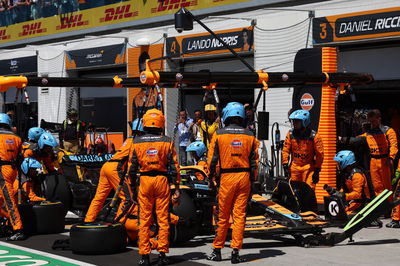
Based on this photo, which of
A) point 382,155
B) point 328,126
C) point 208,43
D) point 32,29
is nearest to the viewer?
point 382,155

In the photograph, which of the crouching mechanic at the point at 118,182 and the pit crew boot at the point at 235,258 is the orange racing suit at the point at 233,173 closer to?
the pit crew boot at the point at 235,258

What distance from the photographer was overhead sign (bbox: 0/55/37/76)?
30.6 meters

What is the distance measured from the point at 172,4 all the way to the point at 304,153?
13.2m

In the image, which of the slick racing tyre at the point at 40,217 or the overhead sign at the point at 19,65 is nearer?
the slick racing tyre at the point at 40,217

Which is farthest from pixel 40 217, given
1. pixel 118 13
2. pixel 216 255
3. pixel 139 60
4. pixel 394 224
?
pixel 118 13

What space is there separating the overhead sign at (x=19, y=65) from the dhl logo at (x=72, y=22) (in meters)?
1.82

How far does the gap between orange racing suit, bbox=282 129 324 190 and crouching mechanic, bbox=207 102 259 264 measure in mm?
2975

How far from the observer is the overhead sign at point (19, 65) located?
30.6 m

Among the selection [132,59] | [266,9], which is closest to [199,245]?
[266,9]

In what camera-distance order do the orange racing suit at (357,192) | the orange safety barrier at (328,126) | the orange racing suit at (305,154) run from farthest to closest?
the orange safety barrier at (328,126)
the orange racing suit at (305,154)
the orange racing suit at (357,192)

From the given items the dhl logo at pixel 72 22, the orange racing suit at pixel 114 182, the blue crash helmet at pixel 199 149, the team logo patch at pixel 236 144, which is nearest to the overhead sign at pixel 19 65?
the dhl logo at pixel 72 22

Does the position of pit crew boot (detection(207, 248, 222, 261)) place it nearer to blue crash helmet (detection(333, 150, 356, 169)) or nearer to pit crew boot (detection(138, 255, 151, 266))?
pit crew boot (detection(138, 255, 151, 266))

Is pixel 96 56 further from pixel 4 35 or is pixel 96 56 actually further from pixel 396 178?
pixel 396 178

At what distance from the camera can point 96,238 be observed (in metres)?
9.23
